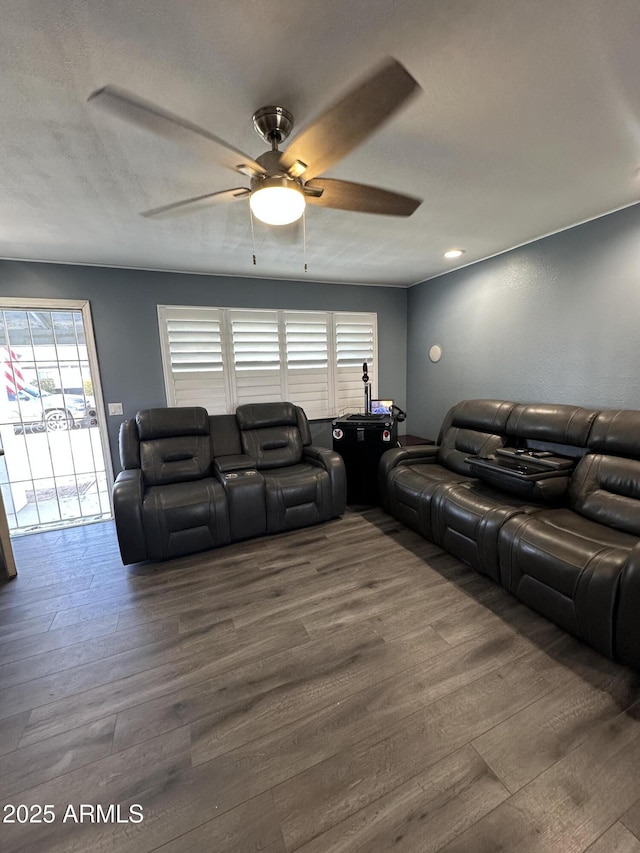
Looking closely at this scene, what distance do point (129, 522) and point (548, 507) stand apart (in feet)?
9.71

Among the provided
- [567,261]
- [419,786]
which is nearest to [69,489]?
[419,786]

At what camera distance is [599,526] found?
80.6 inches

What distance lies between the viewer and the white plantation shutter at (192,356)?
3.55 meters

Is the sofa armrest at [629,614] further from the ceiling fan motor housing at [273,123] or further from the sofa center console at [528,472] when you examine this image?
the ceiling fan motor housing at [273,123]

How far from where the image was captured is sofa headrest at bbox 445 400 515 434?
297 cm

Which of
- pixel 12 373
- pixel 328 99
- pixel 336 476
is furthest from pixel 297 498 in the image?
pixel 12 373

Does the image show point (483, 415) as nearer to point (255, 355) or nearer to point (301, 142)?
point (255, 355)

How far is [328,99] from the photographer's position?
1295 millimetres

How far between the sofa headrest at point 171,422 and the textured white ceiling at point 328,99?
1.52 meters

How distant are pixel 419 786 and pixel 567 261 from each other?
3334 mm

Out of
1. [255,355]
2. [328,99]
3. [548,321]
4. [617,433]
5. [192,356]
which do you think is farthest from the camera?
[255,355]

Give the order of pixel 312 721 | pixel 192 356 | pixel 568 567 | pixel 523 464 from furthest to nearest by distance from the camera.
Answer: pixel 192 356
pixel 523 464
pixel 568 567
pixel 312 721

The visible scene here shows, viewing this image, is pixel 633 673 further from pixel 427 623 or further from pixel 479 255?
pixel 479 255

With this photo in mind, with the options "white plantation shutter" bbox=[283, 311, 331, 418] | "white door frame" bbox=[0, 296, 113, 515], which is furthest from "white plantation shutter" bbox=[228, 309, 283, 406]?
"white door frame" bbox=[0, 296, 113, 515]
